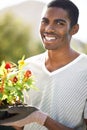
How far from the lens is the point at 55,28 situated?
3217 mm

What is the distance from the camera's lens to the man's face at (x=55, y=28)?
320cm

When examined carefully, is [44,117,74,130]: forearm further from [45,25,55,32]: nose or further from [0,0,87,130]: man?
[45,25,55,32]: nose

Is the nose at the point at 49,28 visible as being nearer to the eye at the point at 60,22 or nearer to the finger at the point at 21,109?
the eye at the point at 60,22

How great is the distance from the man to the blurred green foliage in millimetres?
20529

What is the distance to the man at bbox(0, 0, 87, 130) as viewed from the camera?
10.6ft

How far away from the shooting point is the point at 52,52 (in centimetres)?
337

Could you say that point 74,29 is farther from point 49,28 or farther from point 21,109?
point 21,109

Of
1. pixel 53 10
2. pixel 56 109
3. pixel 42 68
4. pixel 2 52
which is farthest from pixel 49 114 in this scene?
pixel 2 52

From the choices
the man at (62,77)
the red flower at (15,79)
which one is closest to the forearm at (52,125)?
the man at (62,77)

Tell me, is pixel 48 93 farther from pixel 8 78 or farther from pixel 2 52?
pixel 2 52

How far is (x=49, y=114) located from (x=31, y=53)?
869 inches

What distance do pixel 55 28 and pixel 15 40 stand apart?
22.9m

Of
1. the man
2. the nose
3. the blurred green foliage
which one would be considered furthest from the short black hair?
the blurred green foliage

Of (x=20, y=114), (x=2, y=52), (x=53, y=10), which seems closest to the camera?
(x=20, y=114)
